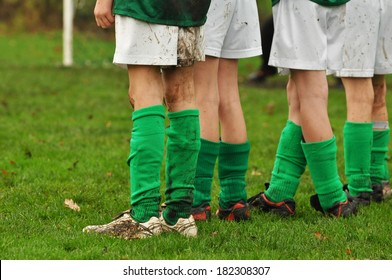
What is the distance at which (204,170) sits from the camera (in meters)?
5.00

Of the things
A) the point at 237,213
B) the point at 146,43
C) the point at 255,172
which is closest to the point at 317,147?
the point at 237,213

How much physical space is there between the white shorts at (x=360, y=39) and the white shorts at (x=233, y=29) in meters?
0.70

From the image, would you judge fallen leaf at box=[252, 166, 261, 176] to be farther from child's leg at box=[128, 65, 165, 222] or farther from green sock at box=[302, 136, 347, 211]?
child's leg at box=[128, 65, 165, 222]

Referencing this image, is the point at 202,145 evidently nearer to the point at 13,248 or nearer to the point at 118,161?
the point at 13,248

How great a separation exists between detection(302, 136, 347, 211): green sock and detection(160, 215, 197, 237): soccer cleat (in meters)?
0.95

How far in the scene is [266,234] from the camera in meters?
4.66

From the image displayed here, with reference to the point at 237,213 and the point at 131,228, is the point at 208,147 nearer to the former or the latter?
the point at 237,213

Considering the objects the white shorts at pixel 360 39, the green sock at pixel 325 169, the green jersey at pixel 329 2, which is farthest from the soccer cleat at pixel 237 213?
the green jersey at pixel 329 2

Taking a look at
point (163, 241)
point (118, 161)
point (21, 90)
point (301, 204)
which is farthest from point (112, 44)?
point (163, 241)

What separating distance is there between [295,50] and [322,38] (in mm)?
192

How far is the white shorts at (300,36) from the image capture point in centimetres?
500

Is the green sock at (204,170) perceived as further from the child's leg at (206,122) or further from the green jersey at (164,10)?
the green jersey at (164,10)

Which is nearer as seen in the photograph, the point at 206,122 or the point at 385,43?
the point at 206,122

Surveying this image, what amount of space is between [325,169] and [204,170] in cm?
69
